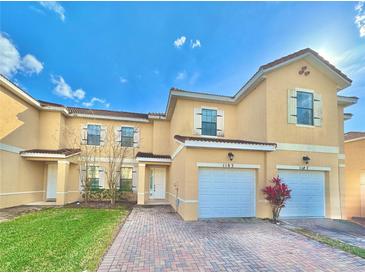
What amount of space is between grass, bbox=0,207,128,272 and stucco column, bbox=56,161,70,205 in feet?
14.2

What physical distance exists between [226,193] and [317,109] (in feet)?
21.9

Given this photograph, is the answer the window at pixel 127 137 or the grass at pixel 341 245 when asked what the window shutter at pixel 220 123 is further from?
the grass at pixel 341 245

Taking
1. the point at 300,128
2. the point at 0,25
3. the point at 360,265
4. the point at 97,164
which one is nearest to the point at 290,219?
the point at 300,128

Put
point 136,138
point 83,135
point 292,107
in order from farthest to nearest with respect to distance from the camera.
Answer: point 136,138 → point 83,135 → point 292,107

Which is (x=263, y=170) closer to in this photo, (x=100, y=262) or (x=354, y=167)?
(x=100, y=262)

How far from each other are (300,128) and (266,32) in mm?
5673

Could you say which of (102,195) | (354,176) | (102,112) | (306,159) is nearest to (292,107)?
(306,159)

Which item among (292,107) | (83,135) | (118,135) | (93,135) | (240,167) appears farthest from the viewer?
(118,135)

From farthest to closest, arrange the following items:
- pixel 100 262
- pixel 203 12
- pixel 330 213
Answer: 1. pixel 330 213
2. pixel 203 12
3. pixel 100 262

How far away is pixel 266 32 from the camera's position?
11625 millimetres

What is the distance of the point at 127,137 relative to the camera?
16.5m

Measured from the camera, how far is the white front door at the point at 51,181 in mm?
14875

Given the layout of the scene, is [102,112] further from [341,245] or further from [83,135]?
[341,245]

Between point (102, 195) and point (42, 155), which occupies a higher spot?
point (42, 155)
